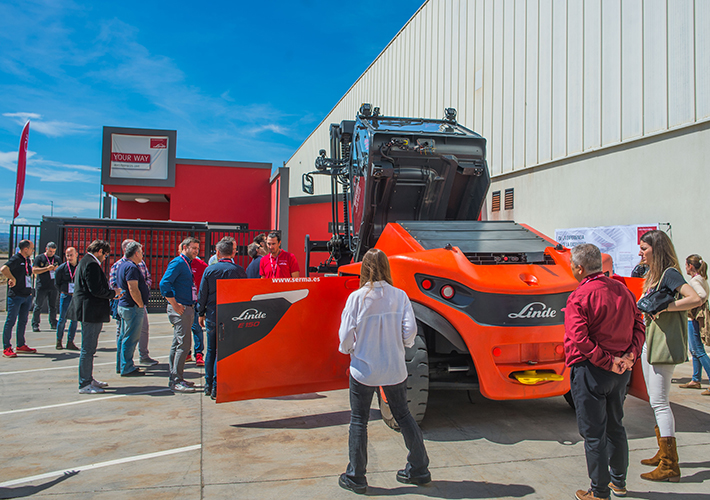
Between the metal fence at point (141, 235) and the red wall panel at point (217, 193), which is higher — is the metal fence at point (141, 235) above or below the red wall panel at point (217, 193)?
below

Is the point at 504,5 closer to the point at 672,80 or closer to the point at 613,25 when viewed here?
the point at 613,25

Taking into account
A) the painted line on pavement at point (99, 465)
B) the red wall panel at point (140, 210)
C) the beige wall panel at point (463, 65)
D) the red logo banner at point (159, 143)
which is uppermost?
the beige wall panel at point (463, 65)

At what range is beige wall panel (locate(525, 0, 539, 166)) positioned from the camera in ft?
35.3

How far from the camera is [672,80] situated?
24.7ft

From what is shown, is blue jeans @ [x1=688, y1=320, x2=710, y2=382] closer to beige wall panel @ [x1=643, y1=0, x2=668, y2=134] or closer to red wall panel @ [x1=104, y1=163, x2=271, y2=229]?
beige wall panel @ [x1=643, y1=0, x2=668, y2=134]

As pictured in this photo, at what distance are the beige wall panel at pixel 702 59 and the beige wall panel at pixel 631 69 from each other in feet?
3.23

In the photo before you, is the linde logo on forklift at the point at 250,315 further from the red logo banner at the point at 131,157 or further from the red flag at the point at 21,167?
the red logo banner at the point at 131,157

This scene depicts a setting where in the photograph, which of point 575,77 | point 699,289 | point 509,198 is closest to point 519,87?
point 575,77

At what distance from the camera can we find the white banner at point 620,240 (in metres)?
8.27

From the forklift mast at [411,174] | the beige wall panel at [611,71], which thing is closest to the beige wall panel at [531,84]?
the beige wall panel at [611,71]

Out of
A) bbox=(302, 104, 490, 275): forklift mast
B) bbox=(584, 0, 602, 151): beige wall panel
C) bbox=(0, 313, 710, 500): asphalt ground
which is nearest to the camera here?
bbox=(0, 313, 710, 500): asphalt ground

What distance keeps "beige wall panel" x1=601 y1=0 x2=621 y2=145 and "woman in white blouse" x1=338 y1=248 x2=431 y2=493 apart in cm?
764

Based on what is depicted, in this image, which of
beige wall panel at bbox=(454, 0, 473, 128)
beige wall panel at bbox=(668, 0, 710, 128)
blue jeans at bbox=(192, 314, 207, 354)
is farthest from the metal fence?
beige wall panel at bbox=(668, 0, 710, 128)

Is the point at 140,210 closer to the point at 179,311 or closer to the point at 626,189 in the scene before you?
the point at 179,311
